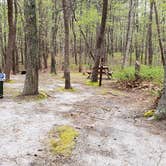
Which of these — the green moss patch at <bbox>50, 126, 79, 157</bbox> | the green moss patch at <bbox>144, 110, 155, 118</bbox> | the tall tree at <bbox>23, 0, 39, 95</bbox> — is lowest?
the green moss patch at <bbox>50, 126, 79, 157</bbox>

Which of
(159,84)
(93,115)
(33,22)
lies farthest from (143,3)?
(93,115)

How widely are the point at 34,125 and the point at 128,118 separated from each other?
249 cm

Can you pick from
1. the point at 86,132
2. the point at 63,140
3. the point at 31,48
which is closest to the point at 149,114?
the point at 86,132

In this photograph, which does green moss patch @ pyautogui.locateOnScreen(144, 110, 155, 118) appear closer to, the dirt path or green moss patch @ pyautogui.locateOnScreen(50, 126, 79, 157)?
the dirt path

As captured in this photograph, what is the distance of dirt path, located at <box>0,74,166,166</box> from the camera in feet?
16.9

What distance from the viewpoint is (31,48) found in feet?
34.6

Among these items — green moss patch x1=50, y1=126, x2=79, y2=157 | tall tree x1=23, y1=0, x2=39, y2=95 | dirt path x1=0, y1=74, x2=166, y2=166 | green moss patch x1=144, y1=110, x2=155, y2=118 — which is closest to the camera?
dirt path x1=0, y1=74, x2=166, y2=166

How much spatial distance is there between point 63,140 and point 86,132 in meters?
0.76

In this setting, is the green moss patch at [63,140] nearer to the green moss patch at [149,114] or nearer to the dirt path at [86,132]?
the dirt path at [86,132]

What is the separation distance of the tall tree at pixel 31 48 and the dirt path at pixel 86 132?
746mm

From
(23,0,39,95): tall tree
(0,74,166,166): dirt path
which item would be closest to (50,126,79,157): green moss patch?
(0,74,166,166): dirt path

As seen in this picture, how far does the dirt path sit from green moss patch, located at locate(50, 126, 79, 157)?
0.13 metres

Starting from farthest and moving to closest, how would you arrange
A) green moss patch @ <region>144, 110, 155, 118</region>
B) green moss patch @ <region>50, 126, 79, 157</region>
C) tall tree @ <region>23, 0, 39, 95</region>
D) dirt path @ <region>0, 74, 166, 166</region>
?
tall tree @ <region>23, 0, 39, 95</region> < green moss patch @ <region>144, 110, 155, 118</region> < green moss patch @ <region>50, 126, 79, 157</region> < dirt path @ <region>0, 74, 166, 166</region>

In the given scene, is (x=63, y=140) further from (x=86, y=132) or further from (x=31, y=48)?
(x=31, y=48)
